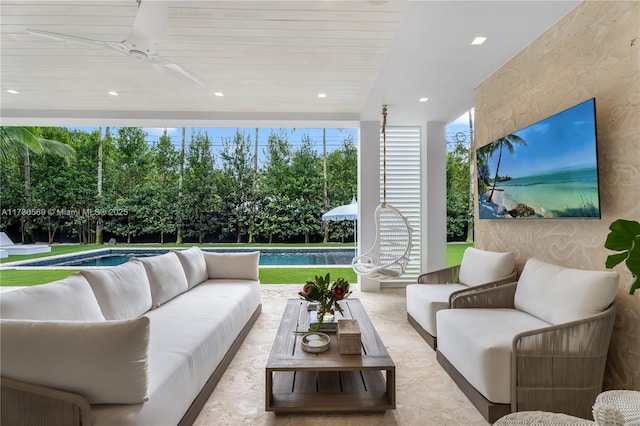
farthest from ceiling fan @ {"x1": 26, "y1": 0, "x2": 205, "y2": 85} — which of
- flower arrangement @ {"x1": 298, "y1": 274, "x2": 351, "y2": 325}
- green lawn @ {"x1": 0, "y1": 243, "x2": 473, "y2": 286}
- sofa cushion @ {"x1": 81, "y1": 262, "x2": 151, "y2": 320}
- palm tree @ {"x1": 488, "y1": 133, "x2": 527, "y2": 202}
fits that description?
green lawn @ {"x1": 0, "y1": 243, "x2": 473, "y2": 286}

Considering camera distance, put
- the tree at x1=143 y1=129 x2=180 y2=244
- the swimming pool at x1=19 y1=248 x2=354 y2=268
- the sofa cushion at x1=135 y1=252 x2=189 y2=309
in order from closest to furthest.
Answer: the sofa cushion at x1=135 y1=252 x2=189 y2=309 → the swimming pool at x1=19 y1=248 x2=354 y2=268 → the tree at x1=143 y1=129 x2=180 y2=244

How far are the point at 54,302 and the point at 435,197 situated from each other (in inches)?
187

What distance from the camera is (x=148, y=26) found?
222 centimetres

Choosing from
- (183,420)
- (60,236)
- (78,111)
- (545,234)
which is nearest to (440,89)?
(545,234)

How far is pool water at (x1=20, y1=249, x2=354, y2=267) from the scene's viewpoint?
8.23 meters

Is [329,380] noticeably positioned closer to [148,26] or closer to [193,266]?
[193,266]

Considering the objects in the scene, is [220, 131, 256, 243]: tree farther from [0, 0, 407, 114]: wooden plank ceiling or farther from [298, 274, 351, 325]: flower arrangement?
[298, 274, 351, 325]: flower arrangement

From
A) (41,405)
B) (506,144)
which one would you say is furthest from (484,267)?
(41,405)

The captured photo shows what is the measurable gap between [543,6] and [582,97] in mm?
700

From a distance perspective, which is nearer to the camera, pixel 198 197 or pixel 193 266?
pixel 193 266

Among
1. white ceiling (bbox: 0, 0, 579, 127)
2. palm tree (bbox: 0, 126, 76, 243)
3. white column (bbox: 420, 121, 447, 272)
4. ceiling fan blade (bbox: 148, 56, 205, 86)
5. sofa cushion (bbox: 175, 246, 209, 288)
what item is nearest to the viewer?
white ceiling (bbox: 0, 0, 579, 127)

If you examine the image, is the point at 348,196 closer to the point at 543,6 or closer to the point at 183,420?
the point at 543,6

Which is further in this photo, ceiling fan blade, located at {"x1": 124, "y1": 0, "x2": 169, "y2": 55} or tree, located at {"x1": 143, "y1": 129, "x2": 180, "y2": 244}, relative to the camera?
tree, located at {"x1": 143, "y1": 129, "x2": 180, "y2": 244}

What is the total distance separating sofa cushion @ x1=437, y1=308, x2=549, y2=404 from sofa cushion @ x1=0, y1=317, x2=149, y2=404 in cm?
182
